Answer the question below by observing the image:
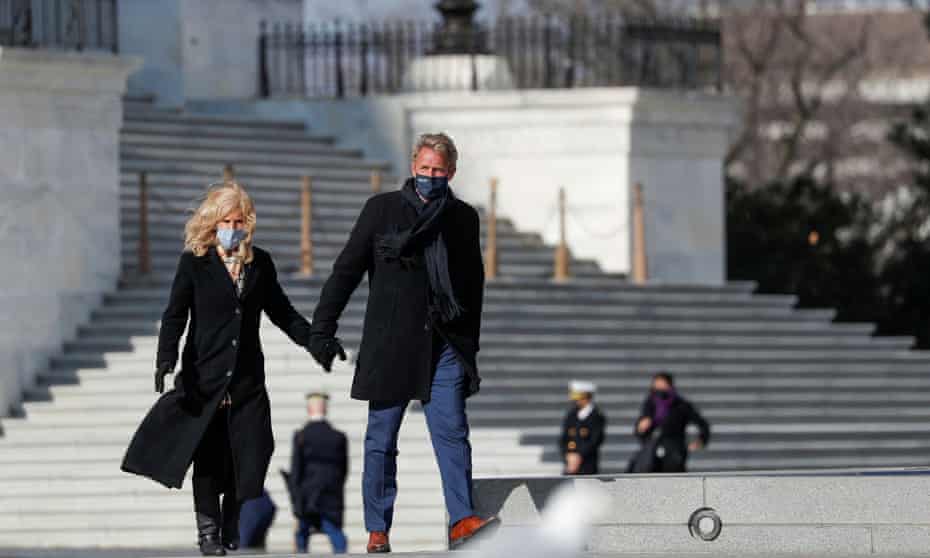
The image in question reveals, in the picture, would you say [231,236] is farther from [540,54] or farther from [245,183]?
[540,54]

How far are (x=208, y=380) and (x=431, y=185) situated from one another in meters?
1.21

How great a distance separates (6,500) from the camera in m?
23.7

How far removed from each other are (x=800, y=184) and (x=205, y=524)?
79.9ft

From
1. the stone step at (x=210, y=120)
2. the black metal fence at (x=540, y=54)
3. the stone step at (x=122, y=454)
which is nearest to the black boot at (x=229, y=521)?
the stone step at (x=122, y=454)

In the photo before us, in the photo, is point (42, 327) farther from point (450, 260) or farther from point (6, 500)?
point (450, 260)

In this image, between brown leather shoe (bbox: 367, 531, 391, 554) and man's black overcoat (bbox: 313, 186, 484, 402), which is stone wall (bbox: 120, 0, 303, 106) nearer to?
→ man's black overcoat (bbox: 313, 186, 484, 402)

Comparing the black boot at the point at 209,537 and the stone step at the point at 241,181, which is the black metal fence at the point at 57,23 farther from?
the black boot at the point at 209,537

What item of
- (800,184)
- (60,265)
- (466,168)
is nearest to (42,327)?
(60,265)

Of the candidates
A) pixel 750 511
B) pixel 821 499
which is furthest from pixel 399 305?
pixel 821 499

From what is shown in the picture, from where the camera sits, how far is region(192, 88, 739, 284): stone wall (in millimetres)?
31062

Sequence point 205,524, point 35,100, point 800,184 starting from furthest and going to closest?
point 800,184 < point 35,100 < point 205,524

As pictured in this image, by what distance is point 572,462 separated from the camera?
74.7 ft

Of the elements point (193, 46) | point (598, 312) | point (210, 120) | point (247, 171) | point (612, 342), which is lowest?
point (612, 342)

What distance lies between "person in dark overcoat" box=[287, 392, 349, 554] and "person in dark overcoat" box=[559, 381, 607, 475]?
6.81 ft
